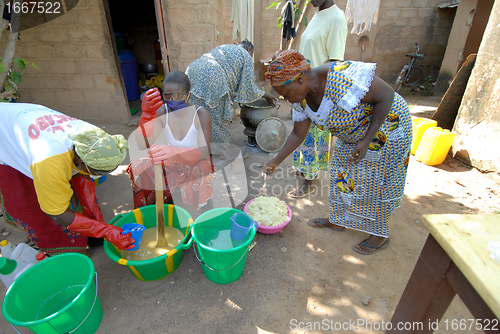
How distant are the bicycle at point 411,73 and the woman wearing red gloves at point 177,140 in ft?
25.8

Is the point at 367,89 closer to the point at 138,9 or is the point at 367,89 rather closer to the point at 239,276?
the point at 239,276

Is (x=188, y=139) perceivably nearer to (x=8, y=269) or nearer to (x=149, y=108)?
(x=149, y=108)

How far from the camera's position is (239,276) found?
203 centimetres

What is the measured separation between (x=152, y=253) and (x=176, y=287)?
12.8 inches

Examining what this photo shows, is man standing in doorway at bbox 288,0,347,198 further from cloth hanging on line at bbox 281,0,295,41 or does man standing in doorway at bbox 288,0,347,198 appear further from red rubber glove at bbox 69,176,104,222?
cloth hanging on line at bbox 281,0,295,41

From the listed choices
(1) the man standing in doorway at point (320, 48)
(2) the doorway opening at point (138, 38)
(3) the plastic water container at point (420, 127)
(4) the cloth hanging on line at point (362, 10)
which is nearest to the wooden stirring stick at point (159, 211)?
(1) the man standing in doorway at point (320, 48)

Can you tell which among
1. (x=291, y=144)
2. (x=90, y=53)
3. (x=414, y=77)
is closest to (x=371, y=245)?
(x=291, y=144)

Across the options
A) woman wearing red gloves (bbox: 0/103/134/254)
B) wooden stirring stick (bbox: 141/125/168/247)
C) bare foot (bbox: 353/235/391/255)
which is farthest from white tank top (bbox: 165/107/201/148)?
bare foot (bbox: 353/235/391/255)

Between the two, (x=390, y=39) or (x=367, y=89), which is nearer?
(x=367, y=89)

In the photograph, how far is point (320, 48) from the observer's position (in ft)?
9.39

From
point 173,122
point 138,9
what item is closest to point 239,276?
point 173,122

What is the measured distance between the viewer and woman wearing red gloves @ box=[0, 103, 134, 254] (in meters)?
1.59

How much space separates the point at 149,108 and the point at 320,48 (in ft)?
6.53

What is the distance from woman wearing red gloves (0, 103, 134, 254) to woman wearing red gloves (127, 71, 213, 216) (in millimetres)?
404
